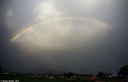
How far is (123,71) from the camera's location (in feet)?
309

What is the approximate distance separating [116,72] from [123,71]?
12.3 meters

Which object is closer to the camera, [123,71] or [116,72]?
[123,71]

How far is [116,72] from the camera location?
349ft
